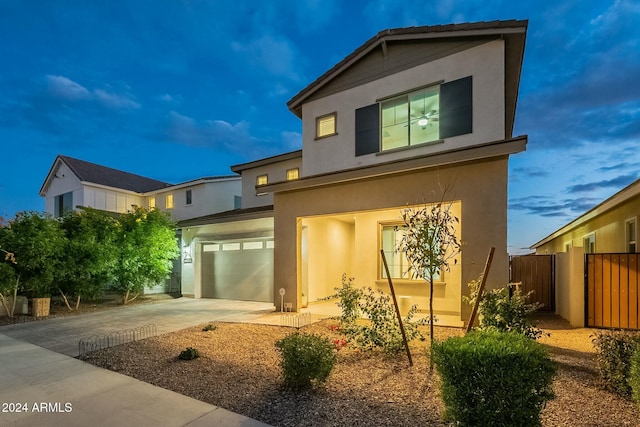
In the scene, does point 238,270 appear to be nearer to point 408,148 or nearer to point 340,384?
point 408,148

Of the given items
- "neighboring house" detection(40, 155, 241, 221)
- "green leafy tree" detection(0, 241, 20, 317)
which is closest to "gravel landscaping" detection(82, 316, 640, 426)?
"green leafy tree" detection(0, 241, 20, 317)

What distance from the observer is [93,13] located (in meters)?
20.2

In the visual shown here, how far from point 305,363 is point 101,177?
22763 millimetres

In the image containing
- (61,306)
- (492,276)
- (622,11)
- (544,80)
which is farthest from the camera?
(544,80)

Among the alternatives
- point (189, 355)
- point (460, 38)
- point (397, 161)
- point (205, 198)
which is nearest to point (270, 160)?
point (205, 198)

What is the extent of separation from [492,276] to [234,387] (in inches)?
213

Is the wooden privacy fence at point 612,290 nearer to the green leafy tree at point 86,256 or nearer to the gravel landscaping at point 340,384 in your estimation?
the gravel landscaping at point 340,384

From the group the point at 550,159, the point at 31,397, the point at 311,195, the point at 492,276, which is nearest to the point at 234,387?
the point at 31,397

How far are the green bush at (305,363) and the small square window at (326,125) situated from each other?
8012 mm

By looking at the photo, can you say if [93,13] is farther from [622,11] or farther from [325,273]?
[622,11]

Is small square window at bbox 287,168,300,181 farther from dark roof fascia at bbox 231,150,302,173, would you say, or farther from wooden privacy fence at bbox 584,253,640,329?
wooden privacy fence at bbox 584,253,640,329

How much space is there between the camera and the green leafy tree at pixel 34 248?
32.3ft

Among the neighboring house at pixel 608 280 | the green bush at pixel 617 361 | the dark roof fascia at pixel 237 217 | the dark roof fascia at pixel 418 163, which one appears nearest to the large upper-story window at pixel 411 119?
the dark roof fascia at pixel 418 163

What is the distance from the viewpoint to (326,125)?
37.1ft
